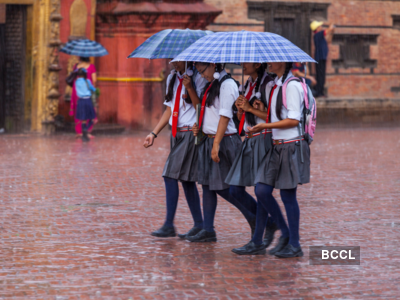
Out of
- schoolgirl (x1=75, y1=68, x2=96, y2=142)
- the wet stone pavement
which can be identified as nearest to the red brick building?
schoolgirl (x1=75, y1=68, x2=96, y2=142)

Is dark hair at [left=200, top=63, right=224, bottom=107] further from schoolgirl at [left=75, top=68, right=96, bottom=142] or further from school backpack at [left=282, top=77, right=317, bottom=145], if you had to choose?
schoolgirl at [left=75, top=68, right=96, bottom=142]

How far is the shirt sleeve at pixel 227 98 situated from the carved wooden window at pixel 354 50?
1820 centimetres

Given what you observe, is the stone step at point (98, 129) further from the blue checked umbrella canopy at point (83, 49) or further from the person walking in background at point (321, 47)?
the person walking in background at point (321, 47)

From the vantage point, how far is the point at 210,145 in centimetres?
718

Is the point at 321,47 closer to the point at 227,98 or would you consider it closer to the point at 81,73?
the point at 81,73

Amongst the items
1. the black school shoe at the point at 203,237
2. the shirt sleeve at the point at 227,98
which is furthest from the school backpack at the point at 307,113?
the black school shoe at the point at 203,237

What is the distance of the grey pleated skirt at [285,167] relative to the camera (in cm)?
652

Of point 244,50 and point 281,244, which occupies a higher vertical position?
point 244,50

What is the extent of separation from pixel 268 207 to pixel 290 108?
2.71ft

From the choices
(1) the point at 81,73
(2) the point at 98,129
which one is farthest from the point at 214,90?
(2) the point at 98,129

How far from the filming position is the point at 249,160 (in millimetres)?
6824

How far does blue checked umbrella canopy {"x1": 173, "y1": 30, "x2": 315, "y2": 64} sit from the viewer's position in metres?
6.46

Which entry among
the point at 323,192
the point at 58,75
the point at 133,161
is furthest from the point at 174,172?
the point at 58,75

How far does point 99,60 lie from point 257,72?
14380 millimetres
